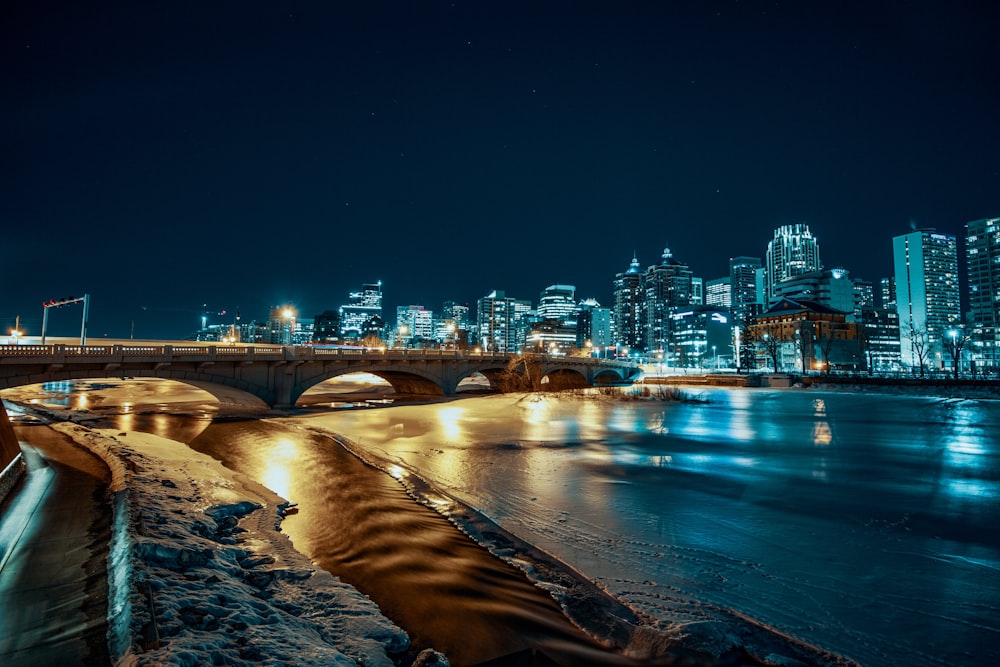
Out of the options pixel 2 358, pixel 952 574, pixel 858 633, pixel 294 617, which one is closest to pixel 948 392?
pixel 952 574

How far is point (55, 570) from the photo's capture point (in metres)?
8.72

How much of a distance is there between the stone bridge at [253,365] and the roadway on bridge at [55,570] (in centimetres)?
1853

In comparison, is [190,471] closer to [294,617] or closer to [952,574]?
[294,617]

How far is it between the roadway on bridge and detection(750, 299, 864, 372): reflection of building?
131m

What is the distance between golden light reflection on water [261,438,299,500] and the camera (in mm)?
16891

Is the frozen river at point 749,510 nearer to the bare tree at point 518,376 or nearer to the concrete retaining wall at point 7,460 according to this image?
the concrete retaining wall at point 7,460

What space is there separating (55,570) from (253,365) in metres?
36.4

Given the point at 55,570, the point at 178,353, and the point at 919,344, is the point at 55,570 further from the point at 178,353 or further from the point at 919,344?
the point at 919,344

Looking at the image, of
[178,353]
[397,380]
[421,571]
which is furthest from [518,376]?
[421,571]

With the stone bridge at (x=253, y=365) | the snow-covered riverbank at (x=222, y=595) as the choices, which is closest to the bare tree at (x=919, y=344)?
the stone bridge at (x=253, y=365)

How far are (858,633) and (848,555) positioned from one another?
369cm

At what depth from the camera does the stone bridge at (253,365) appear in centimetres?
2947

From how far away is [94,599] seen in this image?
7566mm

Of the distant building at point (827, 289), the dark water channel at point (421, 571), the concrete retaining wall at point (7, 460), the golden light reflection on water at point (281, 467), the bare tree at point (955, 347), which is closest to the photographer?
the dark water channel at point (421, 571)
